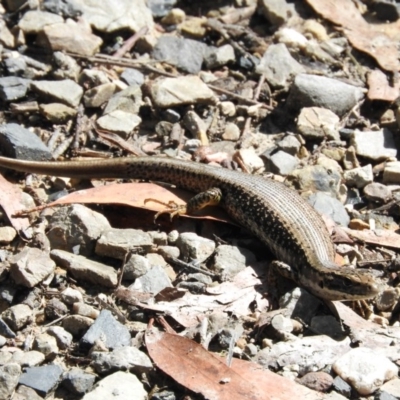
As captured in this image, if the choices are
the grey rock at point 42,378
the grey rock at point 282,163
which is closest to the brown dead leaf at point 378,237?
the grey rock at point 282,163

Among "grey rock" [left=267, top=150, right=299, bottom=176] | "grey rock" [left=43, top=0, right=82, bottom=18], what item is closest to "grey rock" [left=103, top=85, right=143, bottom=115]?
"grey rock" [left=43, top=0, right=82, bottom=18]

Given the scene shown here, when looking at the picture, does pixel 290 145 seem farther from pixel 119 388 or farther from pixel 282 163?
pixel 119 388

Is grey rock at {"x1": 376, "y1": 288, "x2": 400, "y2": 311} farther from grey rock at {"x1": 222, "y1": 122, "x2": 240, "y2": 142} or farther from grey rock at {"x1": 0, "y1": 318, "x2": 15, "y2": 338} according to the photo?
grey rock at {"x1": 0, "y1": 318, "x2": 15, "y2": 338}

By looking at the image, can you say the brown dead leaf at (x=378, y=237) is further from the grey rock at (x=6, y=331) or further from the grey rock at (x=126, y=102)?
the grey rock at (x=6, y=331)

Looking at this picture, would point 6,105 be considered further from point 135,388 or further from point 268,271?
point 135,388

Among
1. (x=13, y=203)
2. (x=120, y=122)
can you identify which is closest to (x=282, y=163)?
(x=120, y=122)
